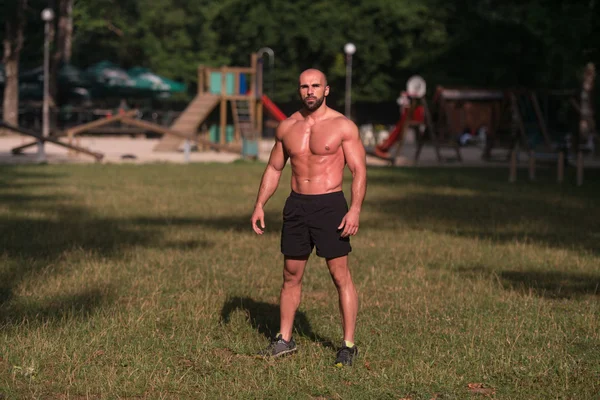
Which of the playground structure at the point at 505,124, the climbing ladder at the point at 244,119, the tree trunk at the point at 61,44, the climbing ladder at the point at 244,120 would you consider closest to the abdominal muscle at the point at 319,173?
the playground structure at the point at 505,124

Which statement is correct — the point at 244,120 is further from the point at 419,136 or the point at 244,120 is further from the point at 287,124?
the point at 287,124

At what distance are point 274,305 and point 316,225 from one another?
2.55 m

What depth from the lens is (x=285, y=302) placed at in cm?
767

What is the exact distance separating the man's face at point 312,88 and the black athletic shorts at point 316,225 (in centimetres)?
66

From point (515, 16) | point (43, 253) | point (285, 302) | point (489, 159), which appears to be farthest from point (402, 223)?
point (515, 16)

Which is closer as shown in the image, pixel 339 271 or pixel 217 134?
pixel 339 271

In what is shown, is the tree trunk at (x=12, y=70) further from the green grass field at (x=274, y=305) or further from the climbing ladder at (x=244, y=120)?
the green grass field at (x=274, y=305)

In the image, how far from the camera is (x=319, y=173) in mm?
7469

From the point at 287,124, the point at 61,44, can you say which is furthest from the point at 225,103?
the point at 287,124

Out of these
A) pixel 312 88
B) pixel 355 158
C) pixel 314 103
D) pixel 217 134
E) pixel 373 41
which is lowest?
pixel 217 134

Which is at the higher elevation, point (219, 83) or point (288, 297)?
point (219, 83)

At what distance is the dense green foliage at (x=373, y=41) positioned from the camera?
196 feet

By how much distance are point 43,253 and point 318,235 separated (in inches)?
233

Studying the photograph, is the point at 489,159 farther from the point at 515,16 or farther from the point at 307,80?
the point at 307,80
